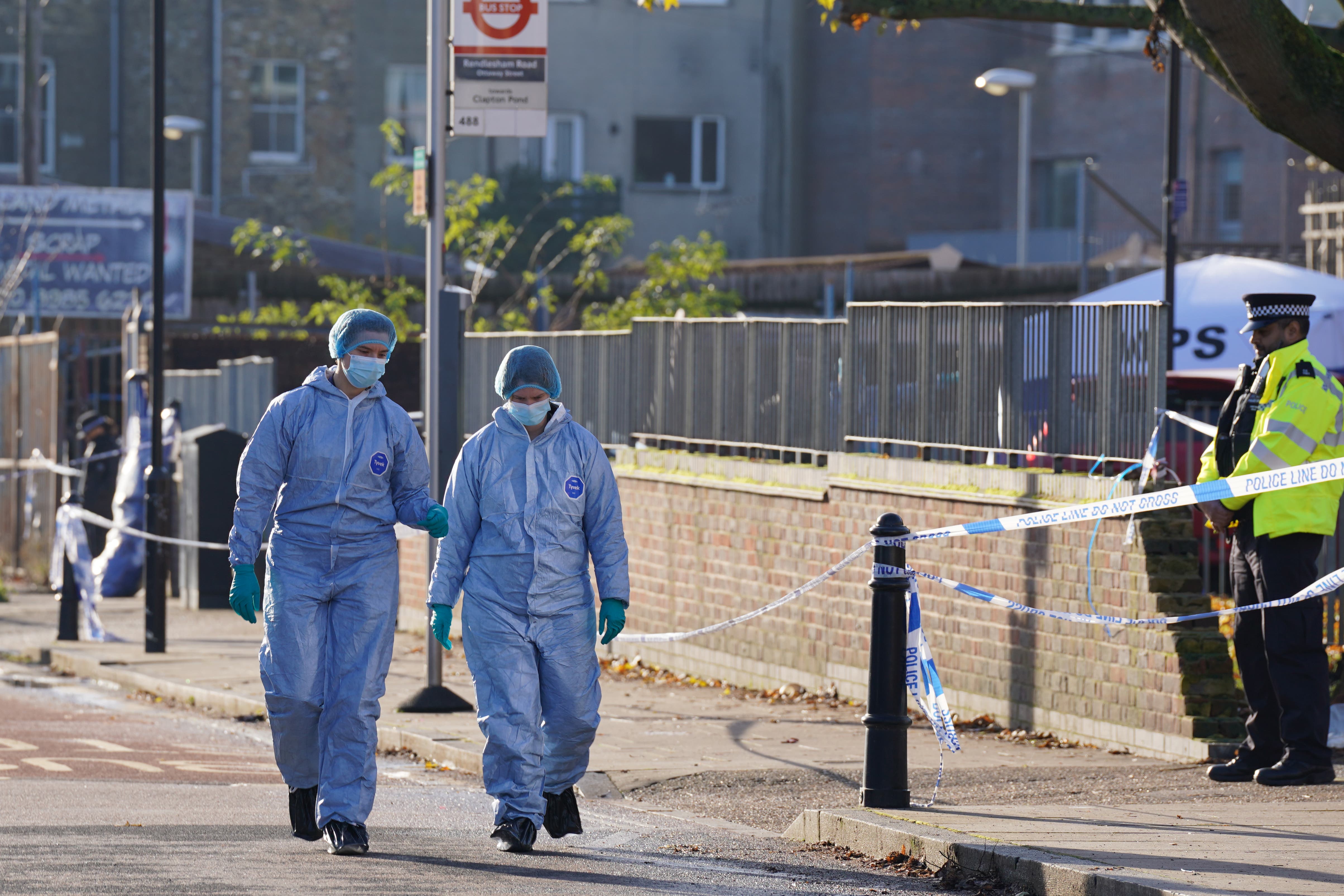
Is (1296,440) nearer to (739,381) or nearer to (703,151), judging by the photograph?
(739,381)

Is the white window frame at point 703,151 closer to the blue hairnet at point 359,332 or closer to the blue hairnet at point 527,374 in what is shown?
the blue hairnet at point 359,332

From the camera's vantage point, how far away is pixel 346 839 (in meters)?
7.10

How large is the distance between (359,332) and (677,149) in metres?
34.5

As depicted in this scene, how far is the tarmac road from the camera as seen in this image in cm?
655

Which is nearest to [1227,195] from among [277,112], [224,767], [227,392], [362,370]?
[277,112]

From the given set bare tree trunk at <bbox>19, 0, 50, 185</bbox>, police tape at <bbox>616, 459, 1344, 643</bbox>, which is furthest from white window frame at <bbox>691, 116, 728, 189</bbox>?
police tape at <bbox>616, 459, 1344, 643</bbox>

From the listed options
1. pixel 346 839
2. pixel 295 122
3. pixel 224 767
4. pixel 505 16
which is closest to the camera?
pixel 346 839

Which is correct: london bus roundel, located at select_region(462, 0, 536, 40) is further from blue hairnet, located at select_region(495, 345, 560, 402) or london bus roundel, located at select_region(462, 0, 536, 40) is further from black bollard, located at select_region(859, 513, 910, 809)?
black bollard, located at select_region(859, 513, 910, 809)

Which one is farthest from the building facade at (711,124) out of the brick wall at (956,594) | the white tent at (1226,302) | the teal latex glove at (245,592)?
the teal latex glove at (245,592)

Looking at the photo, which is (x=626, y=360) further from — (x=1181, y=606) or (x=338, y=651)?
(x=338, y=651)

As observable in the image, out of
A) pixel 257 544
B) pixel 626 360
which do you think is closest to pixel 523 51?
pixel 626 360

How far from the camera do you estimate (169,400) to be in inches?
838

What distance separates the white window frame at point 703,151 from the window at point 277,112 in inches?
305

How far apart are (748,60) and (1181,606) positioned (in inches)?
1311
